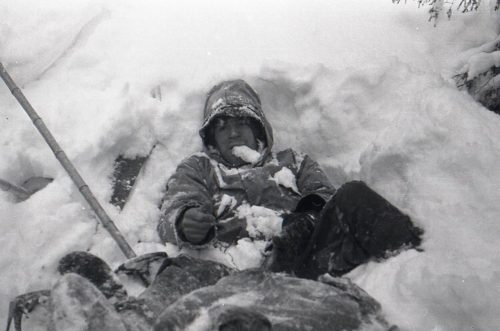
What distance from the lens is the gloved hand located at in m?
3.00

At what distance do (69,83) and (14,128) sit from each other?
0.82m

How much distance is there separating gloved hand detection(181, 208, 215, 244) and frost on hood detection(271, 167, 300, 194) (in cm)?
81

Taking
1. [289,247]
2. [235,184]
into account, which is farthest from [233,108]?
[289,247]

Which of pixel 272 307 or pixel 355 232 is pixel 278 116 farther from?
pixel 272 307

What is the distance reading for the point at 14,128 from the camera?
12.8ft

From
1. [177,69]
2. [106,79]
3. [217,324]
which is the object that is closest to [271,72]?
[177,69]

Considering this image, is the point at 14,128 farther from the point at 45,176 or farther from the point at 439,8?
the point at 439,8

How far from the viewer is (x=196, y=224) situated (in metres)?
3.01

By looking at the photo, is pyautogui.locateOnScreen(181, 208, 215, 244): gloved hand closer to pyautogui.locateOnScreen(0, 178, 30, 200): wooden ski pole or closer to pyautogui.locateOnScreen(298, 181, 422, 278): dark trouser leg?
pyautogui.locateOnScreen(298, 181, 422, 278): dark trouser leg

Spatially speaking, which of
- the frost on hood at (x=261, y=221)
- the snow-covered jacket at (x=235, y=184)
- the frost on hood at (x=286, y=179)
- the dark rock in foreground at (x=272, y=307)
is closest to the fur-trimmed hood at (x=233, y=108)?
the snow-covered jacket at (x=235, y=184)

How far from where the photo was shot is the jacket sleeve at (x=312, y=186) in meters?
3.05

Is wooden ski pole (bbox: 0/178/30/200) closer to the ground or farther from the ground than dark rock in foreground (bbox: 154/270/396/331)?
closer to the ground

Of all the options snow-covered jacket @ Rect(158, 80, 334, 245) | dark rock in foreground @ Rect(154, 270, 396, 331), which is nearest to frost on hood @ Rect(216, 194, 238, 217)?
snow-covered jacket @ Rect(158, 80, 334, 245)

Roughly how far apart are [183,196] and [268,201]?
63 centimetres
